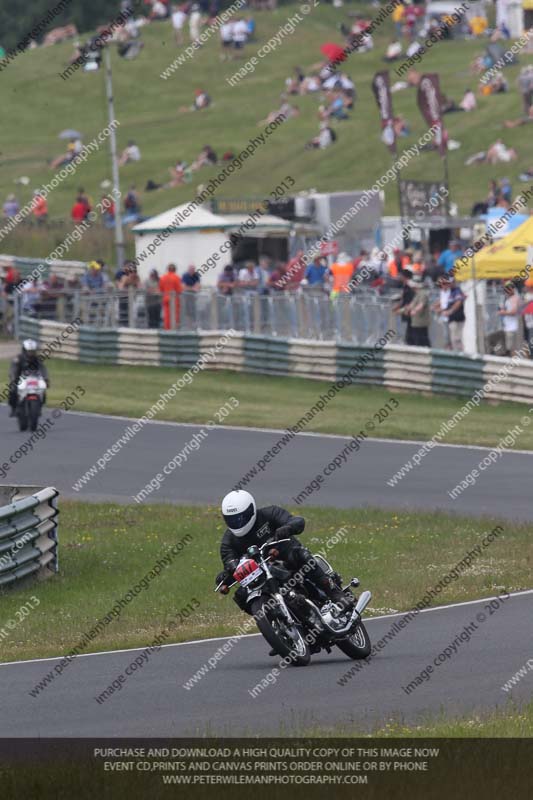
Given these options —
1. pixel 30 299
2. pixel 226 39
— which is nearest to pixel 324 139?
pixel 226 39

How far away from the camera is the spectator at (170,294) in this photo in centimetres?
3381

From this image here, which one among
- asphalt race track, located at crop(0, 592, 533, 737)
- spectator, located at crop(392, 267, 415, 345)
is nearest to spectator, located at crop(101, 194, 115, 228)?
spectator, located at crop(392, 267, 415, 345)

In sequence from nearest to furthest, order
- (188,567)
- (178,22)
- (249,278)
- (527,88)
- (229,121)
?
(188,567) → (249,278) → (527,88) → (229,121) → (178,22)

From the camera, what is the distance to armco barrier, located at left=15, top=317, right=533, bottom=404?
27.1 metres

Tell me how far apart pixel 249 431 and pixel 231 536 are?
14.4 meters

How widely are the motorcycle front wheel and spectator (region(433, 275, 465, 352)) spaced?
1699 centimetres

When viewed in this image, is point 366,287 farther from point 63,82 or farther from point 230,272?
point 63,82

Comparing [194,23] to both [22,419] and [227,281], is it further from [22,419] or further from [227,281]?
[22,419]

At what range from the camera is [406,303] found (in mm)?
28625

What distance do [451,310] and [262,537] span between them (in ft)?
55.8

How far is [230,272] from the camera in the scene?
117 ft

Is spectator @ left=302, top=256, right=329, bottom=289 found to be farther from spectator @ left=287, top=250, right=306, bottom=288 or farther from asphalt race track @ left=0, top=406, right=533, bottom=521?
asphalt race track @ left=0, top=406, right=533, bottom=521

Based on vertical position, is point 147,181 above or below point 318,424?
above
